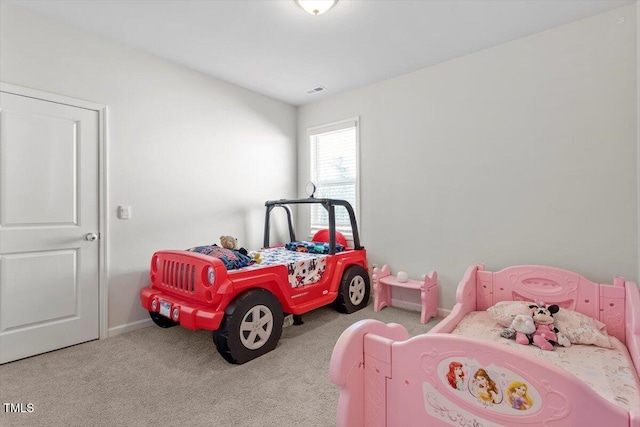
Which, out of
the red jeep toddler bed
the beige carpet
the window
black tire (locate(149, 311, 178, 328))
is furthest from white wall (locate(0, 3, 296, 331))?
the window

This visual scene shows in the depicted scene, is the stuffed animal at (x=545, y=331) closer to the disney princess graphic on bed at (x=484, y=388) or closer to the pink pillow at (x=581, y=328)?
the pink pillow at (x=581, y=328)

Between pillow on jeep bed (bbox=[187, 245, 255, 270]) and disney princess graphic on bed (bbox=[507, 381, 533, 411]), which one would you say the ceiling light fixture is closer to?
pillow on jeep bed (bbox=[187, 245, 255, 270])

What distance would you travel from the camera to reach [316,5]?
7.26 feet

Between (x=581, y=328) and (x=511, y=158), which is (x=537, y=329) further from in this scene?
(x=511, y=158)

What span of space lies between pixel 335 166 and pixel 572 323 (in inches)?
116

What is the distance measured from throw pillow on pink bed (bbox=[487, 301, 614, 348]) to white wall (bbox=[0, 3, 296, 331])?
9.19ft

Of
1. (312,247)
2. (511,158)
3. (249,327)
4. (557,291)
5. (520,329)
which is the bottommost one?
(249,327)

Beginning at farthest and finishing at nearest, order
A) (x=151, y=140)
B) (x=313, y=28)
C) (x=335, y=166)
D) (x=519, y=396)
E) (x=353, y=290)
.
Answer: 1. (x=335, y=166)
2. (x=353, y=290)
3. (x=151, y=140)
4. (x=313, y=28)
5. (x=519, y=396)

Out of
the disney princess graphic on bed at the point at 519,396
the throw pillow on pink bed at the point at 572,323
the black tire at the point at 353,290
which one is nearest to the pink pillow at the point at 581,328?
the throw pillow on pink bed at the point at 572,323

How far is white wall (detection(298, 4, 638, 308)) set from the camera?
7.69ft

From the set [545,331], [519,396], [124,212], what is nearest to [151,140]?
[124,212]

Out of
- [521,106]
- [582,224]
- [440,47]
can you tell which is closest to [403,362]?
[582,224]

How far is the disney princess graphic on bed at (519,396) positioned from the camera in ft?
2.68

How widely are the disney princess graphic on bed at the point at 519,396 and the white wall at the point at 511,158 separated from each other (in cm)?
226
